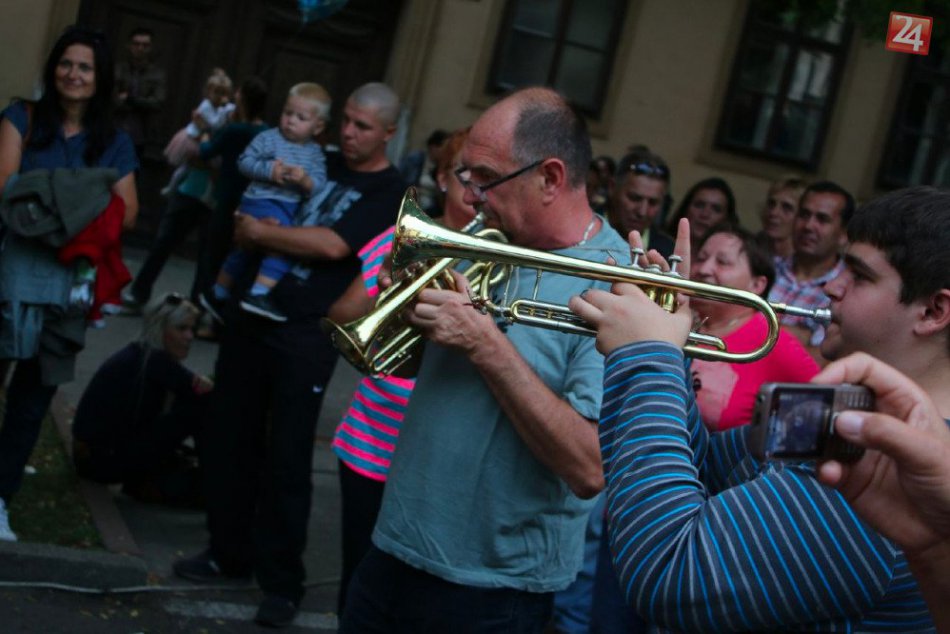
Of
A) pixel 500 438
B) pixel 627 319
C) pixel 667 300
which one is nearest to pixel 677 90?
pixel 500 438

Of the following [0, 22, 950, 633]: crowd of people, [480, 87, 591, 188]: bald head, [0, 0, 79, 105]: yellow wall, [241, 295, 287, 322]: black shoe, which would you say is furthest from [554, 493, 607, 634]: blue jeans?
[0, 0, 79, 105]: yellow wall

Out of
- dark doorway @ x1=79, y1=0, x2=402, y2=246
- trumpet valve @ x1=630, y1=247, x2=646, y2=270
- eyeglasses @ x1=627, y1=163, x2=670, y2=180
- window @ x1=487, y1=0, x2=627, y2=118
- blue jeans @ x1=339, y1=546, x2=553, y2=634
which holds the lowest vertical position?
blue jeans @ x1=339, y1=546, x2=553, y2=634

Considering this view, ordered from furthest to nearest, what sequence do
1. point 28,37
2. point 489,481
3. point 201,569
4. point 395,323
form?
point 28,37, point 201,569, point 395,323, point 489,481

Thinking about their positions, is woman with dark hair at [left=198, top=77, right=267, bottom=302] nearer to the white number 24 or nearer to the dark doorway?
the dark doorway

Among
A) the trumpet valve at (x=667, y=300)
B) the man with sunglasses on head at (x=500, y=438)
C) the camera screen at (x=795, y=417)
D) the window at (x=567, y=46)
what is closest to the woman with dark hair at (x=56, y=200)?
A: the man with sunglasses on head at (x=500, y=438)

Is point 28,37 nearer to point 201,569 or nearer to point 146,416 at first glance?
point 146,416

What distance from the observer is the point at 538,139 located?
125 inches

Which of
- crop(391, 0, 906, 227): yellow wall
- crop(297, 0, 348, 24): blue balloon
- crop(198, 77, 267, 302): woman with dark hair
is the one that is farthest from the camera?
crop(391, 0, 906, 227): yellow wall

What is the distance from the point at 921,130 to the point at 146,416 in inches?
392

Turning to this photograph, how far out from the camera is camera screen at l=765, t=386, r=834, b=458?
4.96 feet

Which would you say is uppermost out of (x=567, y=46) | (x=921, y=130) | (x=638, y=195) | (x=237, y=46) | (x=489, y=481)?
(x=921, y=130)

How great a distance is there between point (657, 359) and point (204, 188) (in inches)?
312

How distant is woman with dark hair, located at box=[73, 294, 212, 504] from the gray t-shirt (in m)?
3.05

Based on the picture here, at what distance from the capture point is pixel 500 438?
300 cm
